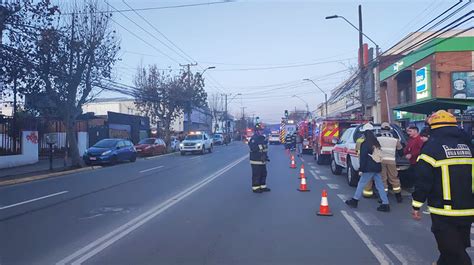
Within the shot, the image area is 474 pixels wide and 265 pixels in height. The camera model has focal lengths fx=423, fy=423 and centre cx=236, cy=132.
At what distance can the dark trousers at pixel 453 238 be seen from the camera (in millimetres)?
3861

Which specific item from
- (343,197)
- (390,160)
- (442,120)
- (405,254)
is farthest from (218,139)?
(442,120)

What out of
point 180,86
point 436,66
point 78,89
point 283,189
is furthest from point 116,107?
point 283,189

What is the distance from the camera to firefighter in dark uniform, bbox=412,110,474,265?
387cm

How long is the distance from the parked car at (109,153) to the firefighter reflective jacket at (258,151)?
13.7 metres

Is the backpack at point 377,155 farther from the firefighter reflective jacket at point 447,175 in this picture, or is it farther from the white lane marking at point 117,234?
the firefighter reflective jacket at point 447,175

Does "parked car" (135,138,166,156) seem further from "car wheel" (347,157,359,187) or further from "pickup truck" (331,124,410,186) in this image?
"car wheel" (347,157,359,187)

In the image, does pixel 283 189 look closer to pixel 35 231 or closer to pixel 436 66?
pixel 35 231

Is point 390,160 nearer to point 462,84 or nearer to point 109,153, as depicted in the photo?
point 109,153

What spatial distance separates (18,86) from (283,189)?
572 inches

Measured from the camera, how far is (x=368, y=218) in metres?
7.90

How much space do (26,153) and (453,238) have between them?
24.2 metres

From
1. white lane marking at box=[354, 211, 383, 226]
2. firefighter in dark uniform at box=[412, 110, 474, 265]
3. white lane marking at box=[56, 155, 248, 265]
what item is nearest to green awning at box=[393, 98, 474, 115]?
white lane marking at box=[354, 211, 383, 226]

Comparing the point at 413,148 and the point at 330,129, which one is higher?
the point at 330,129

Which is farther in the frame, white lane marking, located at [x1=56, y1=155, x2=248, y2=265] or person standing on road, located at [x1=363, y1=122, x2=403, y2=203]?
person standing on road, located at [x1=363, y1=122, x2=403, y2=203]
